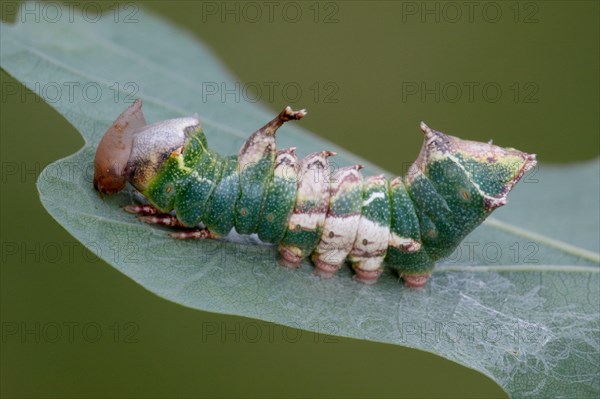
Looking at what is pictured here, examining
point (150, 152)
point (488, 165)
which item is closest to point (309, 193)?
point (150, 152)

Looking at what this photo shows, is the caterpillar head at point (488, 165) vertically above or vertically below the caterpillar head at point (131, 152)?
above

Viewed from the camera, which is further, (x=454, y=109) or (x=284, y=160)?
(x=454, y=109)

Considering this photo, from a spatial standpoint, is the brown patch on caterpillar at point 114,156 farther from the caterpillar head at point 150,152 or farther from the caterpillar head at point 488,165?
the caterpillar head at point 488,165

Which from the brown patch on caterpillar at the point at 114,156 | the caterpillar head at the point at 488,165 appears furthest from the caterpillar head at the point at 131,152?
the caterpillar head at the point at 488,165

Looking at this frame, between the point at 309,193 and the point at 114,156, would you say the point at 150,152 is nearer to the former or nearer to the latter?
the point at 114,156

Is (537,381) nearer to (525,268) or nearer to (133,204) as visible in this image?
(525,268)

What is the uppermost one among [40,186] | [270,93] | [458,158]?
[458,158]

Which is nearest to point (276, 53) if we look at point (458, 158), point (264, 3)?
point (264, 3)
